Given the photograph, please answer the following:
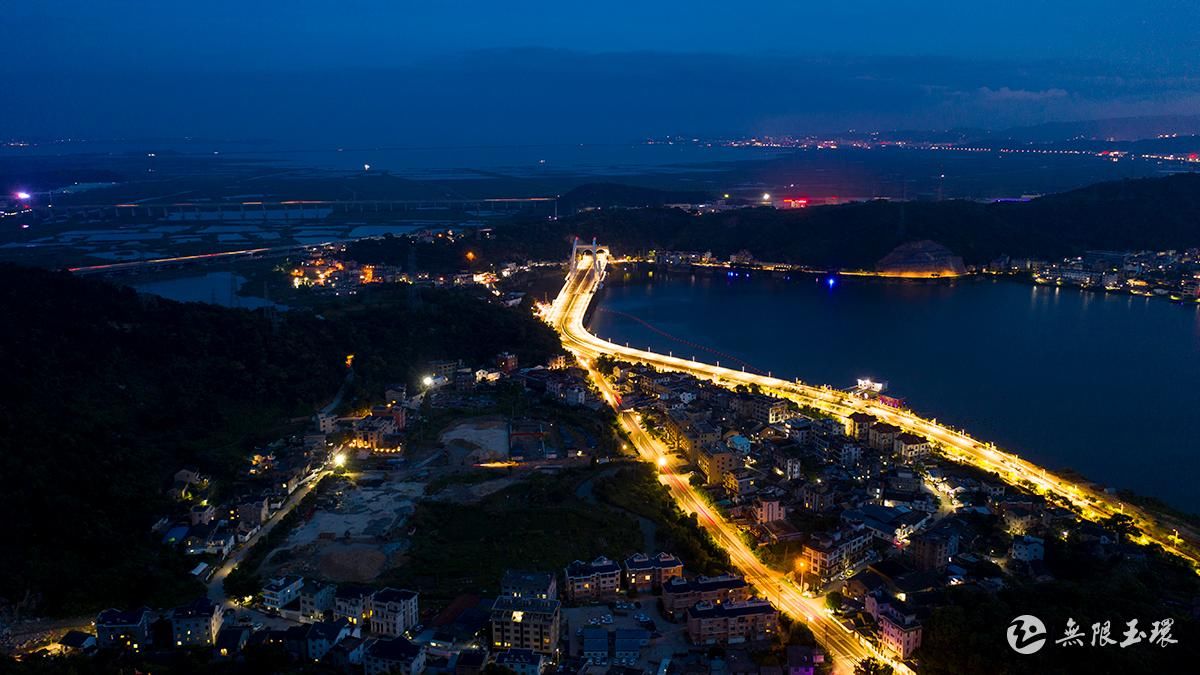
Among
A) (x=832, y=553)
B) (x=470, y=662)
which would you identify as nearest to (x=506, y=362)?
(x=832, y=553)

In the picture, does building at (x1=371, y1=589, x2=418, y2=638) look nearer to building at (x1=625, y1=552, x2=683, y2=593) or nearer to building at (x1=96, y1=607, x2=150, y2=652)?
building at (x1=96, y1=607, x2=150, y2=652)

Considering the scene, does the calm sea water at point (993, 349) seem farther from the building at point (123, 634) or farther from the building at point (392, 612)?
the building at point (123, 634)

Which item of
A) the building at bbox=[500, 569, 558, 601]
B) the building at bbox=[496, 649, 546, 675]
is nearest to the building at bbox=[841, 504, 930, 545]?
the building at bbox=[500, 569, 558, 601]

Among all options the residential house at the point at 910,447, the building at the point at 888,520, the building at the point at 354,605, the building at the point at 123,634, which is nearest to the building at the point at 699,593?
the building at the point at 888,520

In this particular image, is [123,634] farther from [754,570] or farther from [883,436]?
[883,436]

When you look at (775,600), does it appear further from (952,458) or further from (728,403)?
(728,403)
